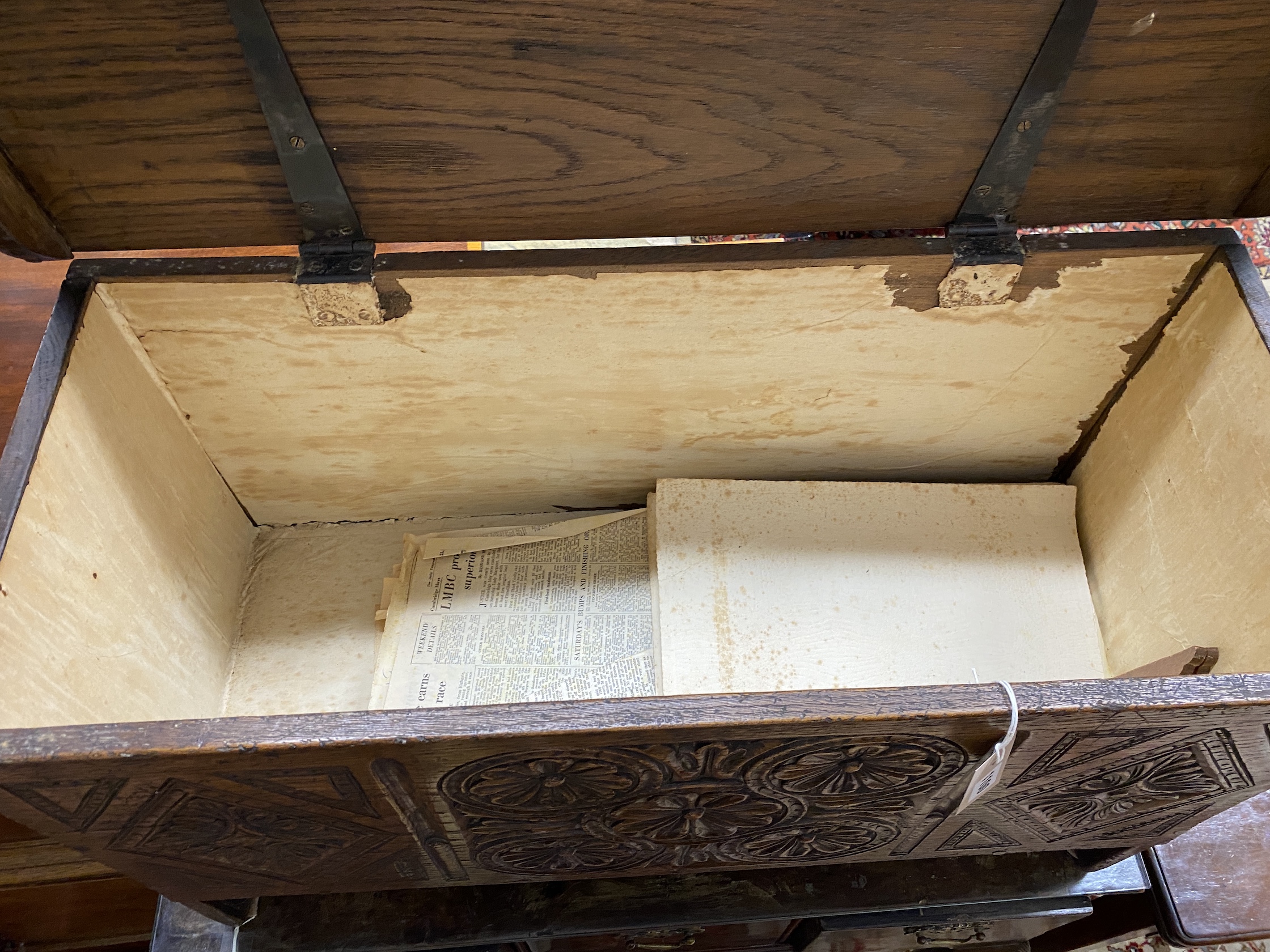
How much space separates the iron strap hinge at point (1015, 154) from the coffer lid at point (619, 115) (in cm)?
→ 1

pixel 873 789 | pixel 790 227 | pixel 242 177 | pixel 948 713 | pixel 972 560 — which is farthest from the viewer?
pixel 972 560

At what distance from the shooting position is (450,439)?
130 cm

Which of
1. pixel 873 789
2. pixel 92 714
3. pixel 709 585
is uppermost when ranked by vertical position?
pixel 709 585

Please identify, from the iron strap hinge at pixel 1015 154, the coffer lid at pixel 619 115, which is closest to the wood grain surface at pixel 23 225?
the coffer lid at pixel 619 115

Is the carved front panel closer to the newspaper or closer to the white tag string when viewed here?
the white tag string

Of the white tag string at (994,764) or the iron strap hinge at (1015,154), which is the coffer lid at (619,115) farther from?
the white tag string at (994,764)

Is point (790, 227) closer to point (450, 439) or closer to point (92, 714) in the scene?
point (450, 439)

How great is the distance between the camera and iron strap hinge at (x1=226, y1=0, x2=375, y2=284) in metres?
0.87

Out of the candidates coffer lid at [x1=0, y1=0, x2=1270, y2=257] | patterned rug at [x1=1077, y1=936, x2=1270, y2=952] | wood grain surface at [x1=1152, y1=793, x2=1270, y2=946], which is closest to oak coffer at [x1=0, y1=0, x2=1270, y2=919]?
coffer lid at [x1=0, y1=0, x2=1270, y2=257]

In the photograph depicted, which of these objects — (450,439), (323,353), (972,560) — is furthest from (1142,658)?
(323,353)

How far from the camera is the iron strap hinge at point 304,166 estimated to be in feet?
2.85

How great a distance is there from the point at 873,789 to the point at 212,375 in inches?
35.8

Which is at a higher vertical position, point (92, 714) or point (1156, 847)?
point (92, 714)

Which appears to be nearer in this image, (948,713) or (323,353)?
(948,713)
